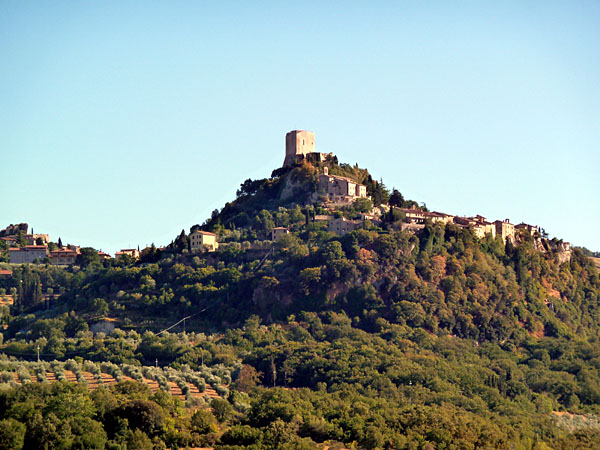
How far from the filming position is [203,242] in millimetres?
103125

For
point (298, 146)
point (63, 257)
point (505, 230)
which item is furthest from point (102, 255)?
point (505, 230)

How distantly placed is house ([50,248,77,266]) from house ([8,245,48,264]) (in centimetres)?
167

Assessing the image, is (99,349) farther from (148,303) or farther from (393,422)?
(393,422)

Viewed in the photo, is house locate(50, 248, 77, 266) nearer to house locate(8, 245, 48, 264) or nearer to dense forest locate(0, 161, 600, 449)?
house locate(8, 245, 48, 264)

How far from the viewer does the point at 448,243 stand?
329 feet

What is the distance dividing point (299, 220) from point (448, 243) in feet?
45.5

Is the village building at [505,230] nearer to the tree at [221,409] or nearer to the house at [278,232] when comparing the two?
the house at [278,232]

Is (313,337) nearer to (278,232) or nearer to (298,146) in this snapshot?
(278,232)

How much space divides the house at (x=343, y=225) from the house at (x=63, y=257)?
105 ft

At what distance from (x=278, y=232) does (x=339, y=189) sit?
860 cm

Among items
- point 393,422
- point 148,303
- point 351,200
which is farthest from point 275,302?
point 393,422

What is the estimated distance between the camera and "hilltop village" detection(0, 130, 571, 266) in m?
102

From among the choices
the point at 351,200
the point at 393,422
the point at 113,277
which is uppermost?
the point at 351,200

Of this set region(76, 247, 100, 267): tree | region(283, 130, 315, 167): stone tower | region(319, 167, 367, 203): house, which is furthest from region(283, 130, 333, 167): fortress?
region(76, 247, 100, 267): tree
